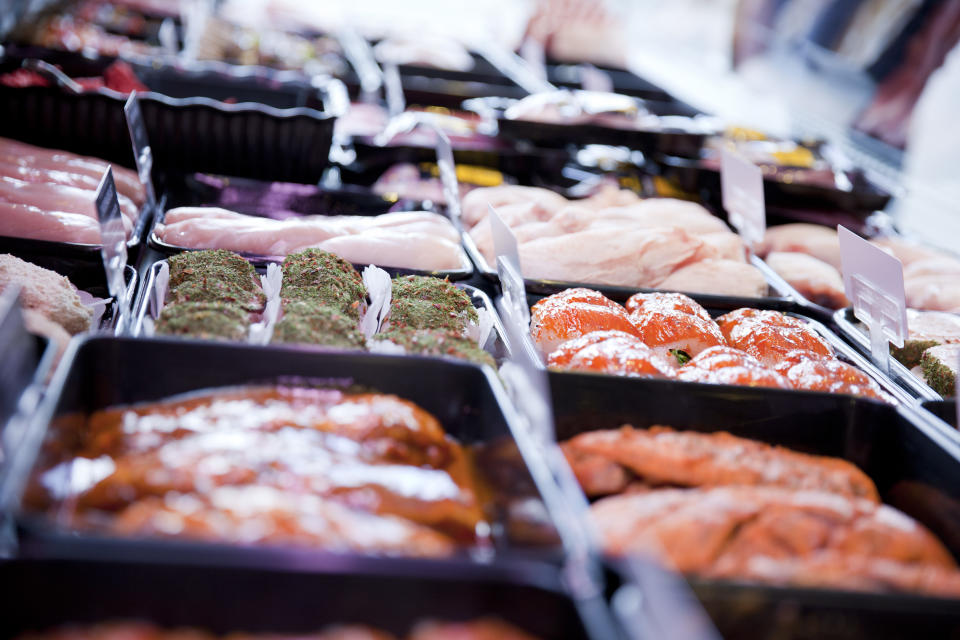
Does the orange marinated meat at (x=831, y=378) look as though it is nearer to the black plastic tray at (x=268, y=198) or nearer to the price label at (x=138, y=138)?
the black plastic tray at (x=268, y=198)

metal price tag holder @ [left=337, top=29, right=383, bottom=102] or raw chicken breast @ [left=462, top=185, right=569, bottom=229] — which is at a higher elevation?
metal price tag holder @ [left=337, top=29, right=383, bottom=102]

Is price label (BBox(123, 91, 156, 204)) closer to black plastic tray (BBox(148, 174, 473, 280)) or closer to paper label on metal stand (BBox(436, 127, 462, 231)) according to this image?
black plastic tray (BBox(148, 174, 473, 280))

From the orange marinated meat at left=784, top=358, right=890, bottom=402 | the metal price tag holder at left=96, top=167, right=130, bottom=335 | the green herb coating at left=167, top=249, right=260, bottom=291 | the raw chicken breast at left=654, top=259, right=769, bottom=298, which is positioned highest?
A: the metal price tag holder at left=96, top=167, right=130, bottom=335

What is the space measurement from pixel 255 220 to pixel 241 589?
1452 millimetres

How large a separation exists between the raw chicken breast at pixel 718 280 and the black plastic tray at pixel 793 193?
92cm

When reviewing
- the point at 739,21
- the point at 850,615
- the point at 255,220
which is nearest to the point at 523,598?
the point at 850,615

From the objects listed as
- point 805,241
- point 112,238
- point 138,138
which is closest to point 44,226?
point 138,138

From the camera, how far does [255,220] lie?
2.13m

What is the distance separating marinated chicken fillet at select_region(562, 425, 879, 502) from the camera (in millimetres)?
1253

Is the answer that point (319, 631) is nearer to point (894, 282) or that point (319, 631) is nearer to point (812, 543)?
point (812, 543)

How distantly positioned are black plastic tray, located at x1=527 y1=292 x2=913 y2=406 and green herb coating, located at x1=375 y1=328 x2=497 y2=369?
0.15 metres

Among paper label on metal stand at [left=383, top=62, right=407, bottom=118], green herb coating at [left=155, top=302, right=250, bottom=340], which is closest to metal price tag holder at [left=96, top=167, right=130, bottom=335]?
green herb coating at [left=155, top=302, right=250, bottom=340]

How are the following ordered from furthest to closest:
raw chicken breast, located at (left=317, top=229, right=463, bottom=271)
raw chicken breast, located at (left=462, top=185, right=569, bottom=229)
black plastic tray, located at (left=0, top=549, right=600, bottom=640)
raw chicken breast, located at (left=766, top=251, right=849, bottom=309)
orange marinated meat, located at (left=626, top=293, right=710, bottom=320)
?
raw chicken breast, located at (left=462, top=185, right=569, bottom=229) → raw chicken breast, located at (left=766, top=251, right=849, bottom=309) → raw chicken breast, located at (left=317, top=229, right=463, bottom=271) → orange marinated meat, located at (left=626, top=293, right=710, bottom=320) → black plastic tray, located at (left=0, top=549, right=600, bottom=640)

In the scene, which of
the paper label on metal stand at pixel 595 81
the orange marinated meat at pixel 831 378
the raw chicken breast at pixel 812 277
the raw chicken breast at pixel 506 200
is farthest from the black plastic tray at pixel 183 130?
the paper label on metal stand at pixel 595 81
